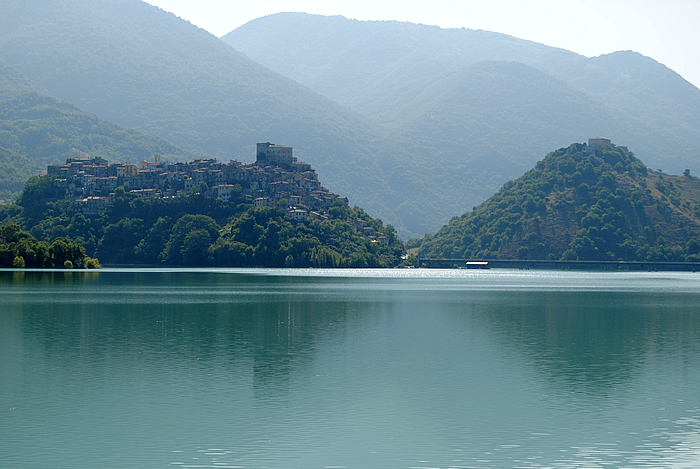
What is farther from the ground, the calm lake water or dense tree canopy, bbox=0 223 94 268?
dense tree canopy, bbox=0 223 94 268

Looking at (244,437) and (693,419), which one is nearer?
(244,437)

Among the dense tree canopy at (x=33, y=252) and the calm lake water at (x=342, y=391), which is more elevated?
the dense tree canopy at (x=33, y=252)

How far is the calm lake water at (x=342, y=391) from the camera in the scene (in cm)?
2470

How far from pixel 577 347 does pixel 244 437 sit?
26.7 m

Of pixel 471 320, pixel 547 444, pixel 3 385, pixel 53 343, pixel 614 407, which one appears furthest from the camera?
pixel 471 320

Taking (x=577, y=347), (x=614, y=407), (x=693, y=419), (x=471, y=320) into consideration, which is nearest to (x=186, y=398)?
(x=614, y=407)

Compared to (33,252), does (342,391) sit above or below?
below

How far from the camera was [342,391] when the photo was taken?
3306 cm

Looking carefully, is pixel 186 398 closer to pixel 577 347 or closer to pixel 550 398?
pixel 550 398

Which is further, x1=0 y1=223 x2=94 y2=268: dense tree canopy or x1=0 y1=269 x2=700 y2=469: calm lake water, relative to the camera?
x1=0 y1=223 x2=94 y2=268: dense tree canopy

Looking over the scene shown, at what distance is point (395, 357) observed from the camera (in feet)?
139

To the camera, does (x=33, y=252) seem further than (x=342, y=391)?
Yes

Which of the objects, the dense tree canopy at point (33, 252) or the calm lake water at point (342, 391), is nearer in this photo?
the calm lake water at point (342, 391)

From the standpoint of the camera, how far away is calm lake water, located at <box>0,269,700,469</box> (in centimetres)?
2470
